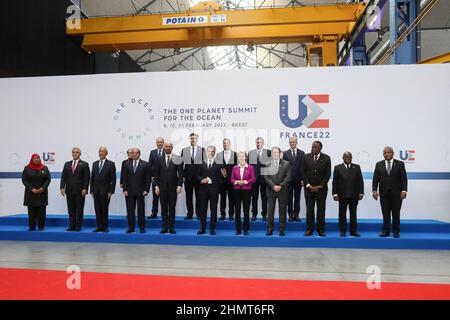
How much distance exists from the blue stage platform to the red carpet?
169 centimetres

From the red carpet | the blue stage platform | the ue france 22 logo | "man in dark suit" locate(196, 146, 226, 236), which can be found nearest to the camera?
the red carpet

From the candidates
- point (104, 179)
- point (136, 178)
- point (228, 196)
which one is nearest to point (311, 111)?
point (228, 196)

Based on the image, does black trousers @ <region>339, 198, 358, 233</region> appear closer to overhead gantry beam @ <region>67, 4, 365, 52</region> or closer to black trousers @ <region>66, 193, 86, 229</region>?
black trousers @ <region>66, 193, 86, 229</region>

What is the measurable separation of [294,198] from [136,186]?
262cm

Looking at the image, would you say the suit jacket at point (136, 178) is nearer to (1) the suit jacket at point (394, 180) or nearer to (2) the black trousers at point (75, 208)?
(2) the black trousers at point (75, 208)

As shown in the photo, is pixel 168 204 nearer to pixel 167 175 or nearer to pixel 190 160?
pixel 167 175

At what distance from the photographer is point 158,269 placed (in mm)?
4102

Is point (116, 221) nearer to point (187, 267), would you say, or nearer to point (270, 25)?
point (187, 267)

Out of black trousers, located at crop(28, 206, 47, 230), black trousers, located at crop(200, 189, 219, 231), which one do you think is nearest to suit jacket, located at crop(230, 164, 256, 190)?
black trousers, located at crop(200, 189, 219, 231)

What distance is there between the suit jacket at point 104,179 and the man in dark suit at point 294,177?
9.27 feet

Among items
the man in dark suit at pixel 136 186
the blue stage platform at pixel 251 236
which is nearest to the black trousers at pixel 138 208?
the man in dark suit at pixel 136 186

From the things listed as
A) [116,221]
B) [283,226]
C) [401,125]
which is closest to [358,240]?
[283,226]

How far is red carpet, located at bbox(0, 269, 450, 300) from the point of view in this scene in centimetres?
315

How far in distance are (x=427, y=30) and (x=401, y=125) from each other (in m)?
11.1
